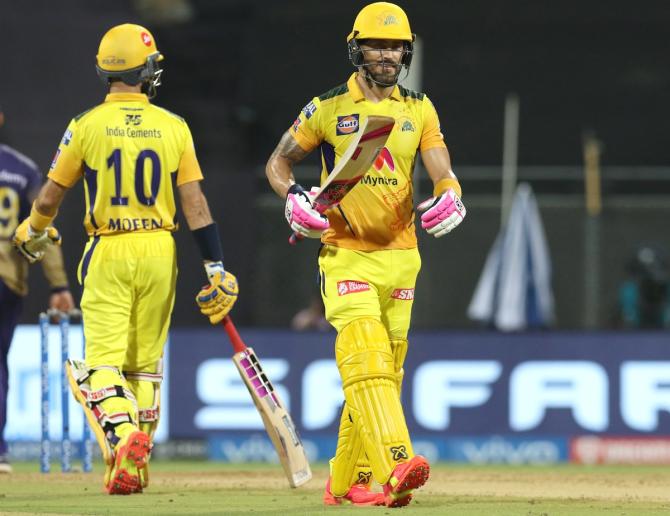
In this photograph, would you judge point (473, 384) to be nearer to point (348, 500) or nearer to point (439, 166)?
point (348, 500)

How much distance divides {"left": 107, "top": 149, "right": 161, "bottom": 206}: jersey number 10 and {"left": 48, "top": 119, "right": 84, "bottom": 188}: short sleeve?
→ 160mm

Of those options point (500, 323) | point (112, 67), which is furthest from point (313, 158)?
point (112, 67)

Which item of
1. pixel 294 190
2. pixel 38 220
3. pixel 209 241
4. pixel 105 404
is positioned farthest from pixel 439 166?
pixel 38 220

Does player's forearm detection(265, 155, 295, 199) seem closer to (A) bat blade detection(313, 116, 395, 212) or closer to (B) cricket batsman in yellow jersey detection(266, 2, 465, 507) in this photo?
(B) cricket batsman in yellow jersey detection(266, 2, 465, 507)

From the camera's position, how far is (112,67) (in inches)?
304

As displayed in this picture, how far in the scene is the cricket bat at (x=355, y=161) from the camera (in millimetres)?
6723

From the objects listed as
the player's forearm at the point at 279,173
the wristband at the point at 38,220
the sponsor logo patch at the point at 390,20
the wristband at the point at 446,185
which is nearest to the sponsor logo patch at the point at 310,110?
the player's forearm at the point at 279,173

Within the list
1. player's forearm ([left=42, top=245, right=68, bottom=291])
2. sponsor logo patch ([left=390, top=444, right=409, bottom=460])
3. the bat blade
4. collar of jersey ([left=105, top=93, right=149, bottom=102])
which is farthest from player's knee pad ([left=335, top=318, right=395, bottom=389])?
player's forearm ([left=42, top=245, right=68, bottom=291])

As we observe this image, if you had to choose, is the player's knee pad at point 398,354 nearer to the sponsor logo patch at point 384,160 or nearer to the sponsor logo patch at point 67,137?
the sponsor logo patch at point 384,160

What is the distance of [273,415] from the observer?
8.08m

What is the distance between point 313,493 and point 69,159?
6.71ft

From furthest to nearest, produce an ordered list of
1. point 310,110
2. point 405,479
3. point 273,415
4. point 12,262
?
point 12,262 < point 273,415 < point 310,110 < point 405,479

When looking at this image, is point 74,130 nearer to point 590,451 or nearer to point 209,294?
point 209,294

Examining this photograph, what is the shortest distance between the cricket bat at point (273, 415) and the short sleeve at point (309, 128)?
1218mm
